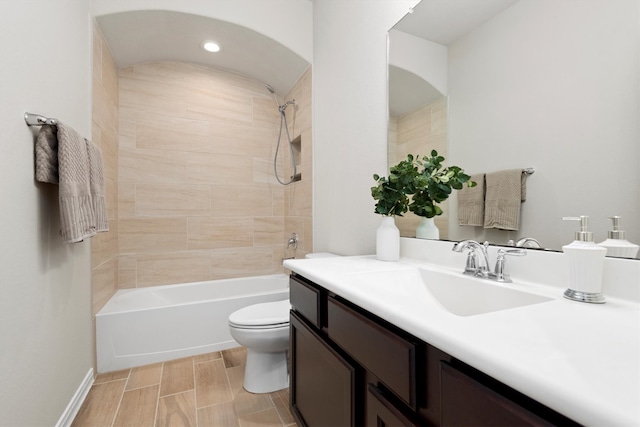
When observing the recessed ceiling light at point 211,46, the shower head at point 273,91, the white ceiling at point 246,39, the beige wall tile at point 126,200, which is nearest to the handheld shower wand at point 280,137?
the shower head at point 273,91

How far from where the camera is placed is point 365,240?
1747 millimetres

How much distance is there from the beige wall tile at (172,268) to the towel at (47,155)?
4.73 ft

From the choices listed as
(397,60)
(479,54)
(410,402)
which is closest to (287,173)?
(397,60)

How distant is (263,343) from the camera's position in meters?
1.59

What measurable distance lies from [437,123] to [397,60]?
0.44 meters

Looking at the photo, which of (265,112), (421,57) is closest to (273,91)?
(265,112)

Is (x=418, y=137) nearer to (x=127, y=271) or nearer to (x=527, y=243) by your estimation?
(x=527, y=243)

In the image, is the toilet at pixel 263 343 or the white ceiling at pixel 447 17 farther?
the toilet at pixel 263 343

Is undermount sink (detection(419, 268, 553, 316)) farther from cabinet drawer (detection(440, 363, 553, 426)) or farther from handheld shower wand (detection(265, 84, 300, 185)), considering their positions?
handheld shower wand (detection(265, 84, 300, 185))

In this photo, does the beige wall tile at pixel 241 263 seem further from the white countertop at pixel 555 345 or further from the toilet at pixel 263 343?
the white countertop at pixel 555 345

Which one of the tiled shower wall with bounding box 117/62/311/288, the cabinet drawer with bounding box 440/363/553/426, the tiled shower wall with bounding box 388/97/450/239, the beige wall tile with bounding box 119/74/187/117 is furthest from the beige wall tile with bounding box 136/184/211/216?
the cabinet drawer with bounding box 440/363/553/426

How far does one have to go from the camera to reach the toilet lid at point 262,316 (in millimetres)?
1591

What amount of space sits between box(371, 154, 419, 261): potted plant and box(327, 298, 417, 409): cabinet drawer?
21.0 inches

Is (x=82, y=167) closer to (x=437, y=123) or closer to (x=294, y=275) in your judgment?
(x=294, y=275)
